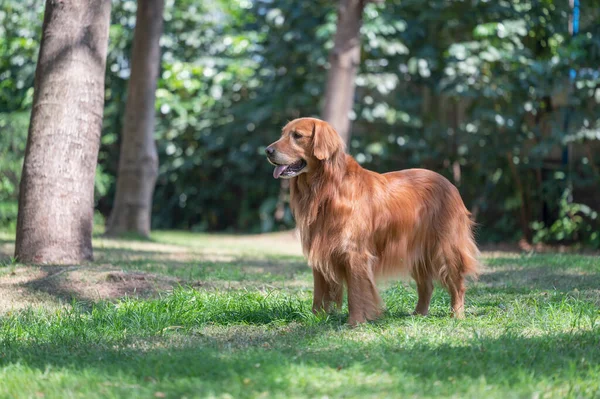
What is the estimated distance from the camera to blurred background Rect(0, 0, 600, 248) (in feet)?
43.4

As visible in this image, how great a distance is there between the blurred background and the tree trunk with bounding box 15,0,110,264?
286 inches

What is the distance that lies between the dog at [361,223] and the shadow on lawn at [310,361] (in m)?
0.65

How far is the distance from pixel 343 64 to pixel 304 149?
7.94 meters

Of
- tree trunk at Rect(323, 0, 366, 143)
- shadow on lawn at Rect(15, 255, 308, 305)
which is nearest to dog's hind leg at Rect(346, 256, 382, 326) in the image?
shadow on lawn at Rect(15, 255, 308, 305)

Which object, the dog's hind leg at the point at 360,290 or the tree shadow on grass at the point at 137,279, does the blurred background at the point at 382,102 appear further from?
the dog's hind leg at the point at 360,290

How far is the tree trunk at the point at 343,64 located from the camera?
12.6 metres

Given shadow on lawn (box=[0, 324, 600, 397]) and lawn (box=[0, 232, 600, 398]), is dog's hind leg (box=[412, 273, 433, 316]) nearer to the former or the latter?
lawn (box=[0, 232, 600, 398])

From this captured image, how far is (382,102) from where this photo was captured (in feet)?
49.1

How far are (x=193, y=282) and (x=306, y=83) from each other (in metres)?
8.95

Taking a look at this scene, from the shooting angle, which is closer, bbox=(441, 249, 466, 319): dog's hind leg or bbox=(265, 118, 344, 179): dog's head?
bbox=(265, 118, 344, 179): dog's head

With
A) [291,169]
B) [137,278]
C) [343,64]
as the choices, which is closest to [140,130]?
[343,64]

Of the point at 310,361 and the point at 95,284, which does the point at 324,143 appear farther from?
the point at 95,284

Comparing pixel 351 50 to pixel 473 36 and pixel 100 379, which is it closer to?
pixel 473 36

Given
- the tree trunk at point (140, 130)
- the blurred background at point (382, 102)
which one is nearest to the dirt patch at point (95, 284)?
the tree trunk at point (140, 130)
